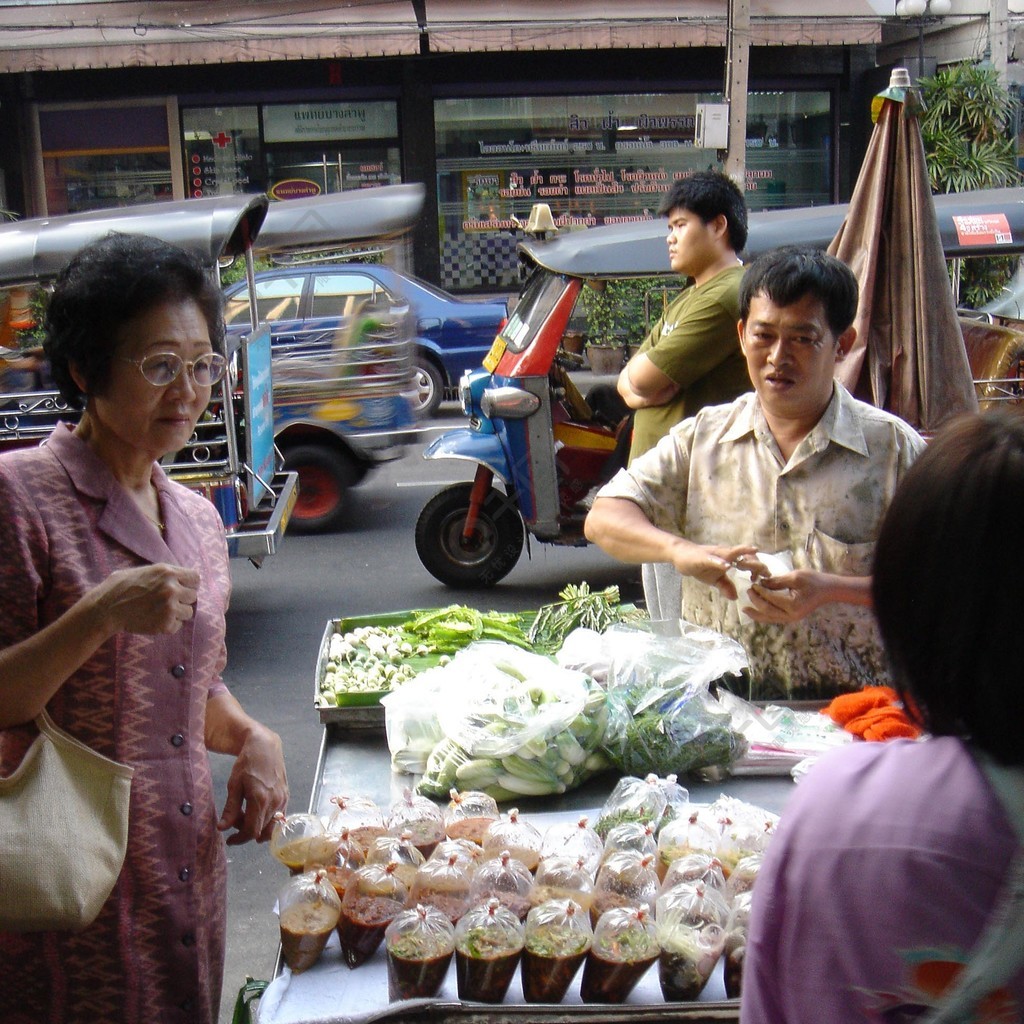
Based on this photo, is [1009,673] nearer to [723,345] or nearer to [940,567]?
[940,567]

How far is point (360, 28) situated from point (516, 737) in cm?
1403

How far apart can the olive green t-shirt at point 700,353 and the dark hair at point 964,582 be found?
3567 mm

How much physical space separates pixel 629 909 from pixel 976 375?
5778 millimetres

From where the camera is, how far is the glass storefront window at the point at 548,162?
54.0 feet

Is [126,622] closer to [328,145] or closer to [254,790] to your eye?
[254,790]

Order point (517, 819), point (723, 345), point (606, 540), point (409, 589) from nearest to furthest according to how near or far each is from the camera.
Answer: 1. point (517, 819)
2. point (606, 540)
3. point (723, 345)
4. point (409, 589)

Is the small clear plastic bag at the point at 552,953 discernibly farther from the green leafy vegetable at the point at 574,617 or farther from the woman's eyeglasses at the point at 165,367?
the green leafy vegetable at the point at 574,617

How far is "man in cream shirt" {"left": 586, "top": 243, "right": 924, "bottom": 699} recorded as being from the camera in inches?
103

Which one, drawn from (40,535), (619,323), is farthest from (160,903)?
(619,323)

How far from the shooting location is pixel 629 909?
1.91 m

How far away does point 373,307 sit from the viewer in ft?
27.0

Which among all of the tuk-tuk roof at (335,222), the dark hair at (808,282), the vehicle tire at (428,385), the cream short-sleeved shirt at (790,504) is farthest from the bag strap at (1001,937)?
the vehicle tire at (428,385)

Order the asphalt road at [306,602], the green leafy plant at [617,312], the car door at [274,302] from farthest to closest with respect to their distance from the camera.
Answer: the green leafy plant at [617,312] → the car door at [274,302] → the asphalt road at [306,602]

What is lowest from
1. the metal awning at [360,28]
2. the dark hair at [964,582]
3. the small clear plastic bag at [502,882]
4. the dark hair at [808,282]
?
the small clear plastic bag at [502,882]
